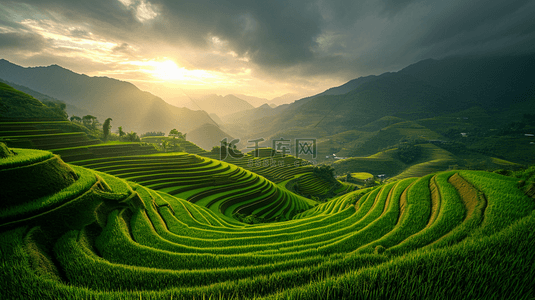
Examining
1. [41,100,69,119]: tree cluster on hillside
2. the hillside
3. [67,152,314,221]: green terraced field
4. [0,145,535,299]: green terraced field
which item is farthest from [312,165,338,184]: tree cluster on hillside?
[41,100,69,119]: tree cluster on hillside

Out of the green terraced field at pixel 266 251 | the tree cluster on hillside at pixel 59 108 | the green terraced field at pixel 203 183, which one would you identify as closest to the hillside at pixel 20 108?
the tree cluster on hillside at pixel 59 108

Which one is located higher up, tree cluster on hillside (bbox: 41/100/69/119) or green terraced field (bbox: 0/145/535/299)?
tree cluster on hillside (bbox: 41/100/69/119)

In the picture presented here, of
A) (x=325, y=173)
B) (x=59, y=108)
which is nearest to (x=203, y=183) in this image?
(x=59, y=108)

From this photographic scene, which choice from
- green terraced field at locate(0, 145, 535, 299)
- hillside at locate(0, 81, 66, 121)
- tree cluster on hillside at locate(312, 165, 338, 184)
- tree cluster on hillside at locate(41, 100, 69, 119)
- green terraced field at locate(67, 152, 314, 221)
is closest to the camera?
green terraced field at locate(0, 145, 535, 299)

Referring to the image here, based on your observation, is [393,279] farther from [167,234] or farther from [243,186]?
[243,186]

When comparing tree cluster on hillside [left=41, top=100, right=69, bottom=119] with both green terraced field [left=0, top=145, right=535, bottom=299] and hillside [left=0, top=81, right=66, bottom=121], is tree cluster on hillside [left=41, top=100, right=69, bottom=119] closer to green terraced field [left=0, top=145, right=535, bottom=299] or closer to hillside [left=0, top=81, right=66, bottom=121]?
hillside [left=0, top=81, right=66, bottom=121]

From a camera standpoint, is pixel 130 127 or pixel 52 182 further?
pixel 130 127

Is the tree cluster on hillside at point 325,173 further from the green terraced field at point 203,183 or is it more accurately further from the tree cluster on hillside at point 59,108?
the tree cluster on hillside at point 59,108

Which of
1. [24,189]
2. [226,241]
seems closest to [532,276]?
[226,241]

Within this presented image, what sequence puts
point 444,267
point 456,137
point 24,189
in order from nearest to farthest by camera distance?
point 444,267
point 24,189
point 456,137
